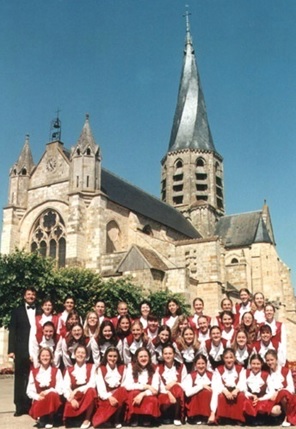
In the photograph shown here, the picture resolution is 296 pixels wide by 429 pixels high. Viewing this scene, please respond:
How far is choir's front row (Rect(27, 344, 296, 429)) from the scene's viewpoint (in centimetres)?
729

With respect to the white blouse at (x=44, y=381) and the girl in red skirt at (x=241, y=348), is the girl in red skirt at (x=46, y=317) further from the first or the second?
the girl in red skirt at (x=241, y=348)

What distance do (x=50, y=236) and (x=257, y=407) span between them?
84.5ft

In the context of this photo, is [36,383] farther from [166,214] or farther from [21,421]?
[166,214]

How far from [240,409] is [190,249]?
26.8 meters

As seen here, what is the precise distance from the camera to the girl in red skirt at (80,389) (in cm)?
722

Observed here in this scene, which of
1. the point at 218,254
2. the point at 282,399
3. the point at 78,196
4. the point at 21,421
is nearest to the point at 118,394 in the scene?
the point at 21,421

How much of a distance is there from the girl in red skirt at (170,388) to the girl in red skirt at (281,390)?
1.42 meters

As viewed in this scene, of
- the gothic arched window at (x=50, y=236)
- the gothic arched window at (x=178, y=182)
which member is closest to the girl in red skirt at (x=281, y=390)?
the gothic arched window at (x=50, y=236)

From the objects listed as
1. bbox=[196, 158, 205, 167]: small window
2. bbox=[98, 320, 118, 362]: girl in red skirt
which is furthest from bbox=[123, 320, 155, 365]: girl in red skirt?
bbox=[196, 158, 205, 167]: small window

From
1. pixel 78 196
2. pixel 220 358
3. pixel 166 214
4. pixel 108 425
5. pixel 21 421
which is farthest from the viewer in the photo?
pixel 166 214

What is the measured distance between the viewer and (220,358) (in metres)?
8.37

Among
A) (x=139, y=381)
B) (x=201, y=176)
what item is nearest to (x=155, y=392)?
(x=139, y=381)

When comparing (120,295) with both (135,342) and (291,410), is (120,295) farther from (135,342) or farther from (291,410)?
(291,410)

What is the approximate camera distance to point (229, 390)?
25.0 feet
